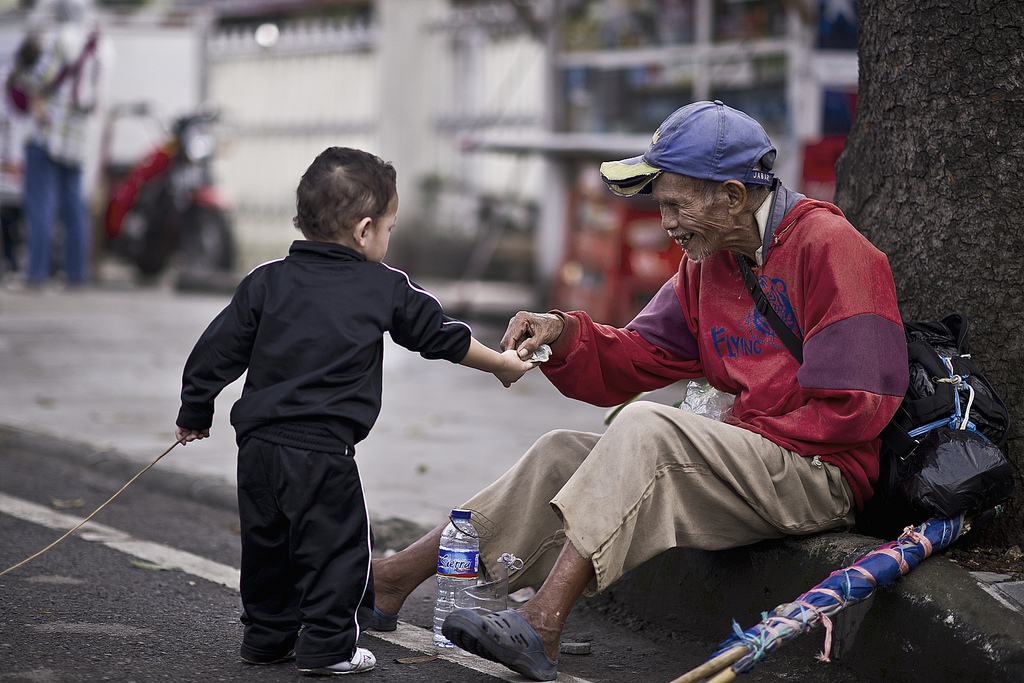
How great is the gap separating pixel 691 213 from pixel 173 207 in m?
10.1

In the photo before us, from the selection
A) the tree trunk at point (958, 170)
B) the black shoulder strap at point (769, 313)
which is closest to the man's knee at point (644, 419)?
the black shoulder strap at point (769, 313)

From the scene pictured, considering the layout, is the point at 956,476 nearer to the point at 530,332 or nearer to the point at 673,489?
the point at 673,489

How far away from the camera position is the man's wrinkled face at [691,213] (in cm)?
312

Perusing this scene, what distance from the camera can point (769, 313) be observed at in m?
3.09

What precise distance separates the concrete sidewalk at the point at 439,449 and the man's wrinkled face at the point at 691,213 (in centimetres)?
82

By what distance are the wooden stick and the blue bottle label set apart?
2.63 ft

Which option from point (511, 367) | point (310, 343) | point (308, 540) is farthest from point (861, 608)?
point (310, 343)

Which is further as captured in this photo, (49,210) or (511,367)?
(49,210)

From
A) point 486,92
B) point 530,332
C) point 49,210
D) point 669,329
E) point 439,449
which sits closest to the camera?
point 530,332

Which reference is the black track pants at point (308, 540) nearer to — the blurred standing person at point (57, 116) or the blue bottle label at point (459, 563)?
the blue bottle label at point (459, 563)

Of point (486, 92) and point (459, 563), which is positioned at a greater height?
point (486, 92)

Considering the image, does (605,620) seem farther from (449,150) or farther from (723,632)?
(449,150)

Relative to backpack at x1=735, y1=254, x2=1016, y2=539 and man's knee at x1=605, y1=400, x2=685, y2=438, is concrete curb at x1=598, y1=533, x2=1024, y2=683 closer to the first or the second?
backpack at x1=735, y1=254, x2=1016, y2=539

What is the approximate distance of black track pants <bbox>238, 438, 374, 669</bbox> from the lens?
110 inches
